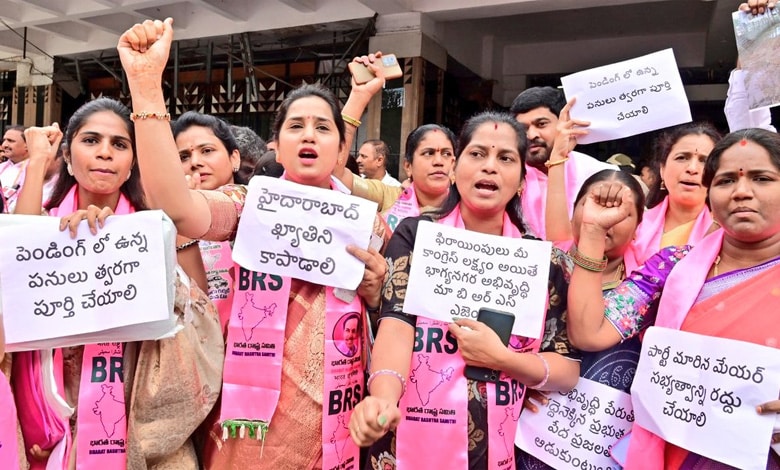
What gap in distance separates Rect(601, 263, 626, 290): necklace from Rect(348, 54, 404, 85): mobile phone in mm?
1131

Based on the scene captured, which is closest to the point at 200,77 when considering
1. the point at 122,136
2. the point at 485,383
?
the point at 122,136

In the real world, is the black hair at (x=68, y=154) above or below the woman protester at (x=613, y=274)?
above

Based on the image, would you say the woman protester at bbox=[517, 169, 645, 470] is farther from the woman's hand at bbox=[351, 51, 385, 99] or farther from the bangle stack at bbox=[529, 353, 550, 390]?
the woman's hand at bbox=[351, 51, 385, 99]

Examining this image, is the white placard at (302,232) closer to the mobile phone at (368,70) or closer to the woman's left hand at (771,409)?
the mobile phone at (368,70)

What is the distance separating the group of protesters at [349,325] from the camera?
168 cm

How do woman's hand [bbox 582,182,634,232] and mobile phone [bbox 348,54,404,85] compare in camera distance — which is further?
mobile phone [bbox 348,54,404,85]

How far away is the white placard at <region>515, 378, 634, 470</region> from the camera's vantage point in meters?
1.86

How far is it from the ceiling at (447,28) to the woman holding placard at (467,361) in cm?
705

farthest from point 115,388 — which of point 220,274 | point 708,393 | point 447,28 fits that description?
point 447,28

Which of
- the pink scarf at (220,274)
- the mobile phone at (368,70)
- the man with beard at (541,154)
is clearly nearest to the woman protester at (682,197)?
the man with beard at (541,154)

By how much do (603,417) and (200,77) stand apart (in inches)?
423

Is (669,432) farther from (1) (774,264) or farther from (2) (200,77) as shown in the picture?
(2) (200,77)

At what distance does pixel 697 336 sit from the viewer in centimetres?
165

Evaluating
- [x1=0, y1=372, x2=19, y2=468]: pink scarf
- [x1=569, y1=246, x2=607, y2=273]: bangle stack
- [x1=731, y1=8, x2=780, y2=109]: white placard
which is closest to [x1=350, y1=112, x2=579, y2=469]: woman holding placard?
[x1=569, y1=246, x2=607, y2=273]: bangle stack
